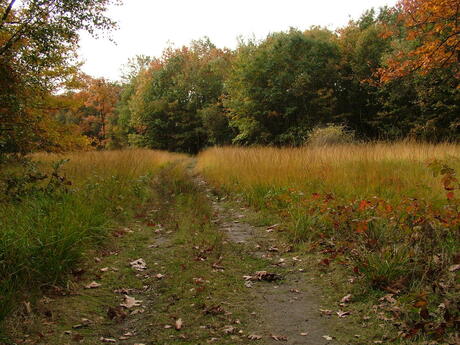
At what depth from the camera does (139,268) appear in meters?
4.31

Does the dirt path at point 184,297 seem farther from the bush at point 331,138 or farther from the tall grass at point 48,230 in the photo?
the bush at point 331,138

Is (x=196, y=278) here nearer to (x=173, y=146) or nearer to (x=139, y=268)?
(x=139, y=268)

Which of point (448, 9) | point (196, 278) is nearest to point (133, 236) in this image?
point (196, 278)

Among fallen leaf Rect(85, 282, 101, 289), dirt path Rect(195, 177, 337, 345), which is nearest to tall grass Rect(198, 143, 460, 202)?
dirt path Rect(195, 177, 337, 345)

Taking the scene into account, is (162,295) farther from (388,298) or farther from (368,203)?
(368,203)

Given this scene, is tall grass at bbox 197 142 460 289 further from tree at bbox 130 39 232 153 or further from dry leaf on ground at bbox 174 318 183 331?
tree at bbox 130 39 232 153

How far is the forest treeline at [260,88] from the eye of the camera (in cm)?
959

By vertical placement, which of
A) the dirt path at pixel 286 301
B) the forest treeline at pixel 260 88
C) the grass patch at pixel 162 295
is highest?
the forest treeline at pixel 260 88

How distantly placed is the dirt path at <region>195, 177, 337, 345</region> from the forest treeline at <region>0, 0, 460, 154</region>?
4.97 m

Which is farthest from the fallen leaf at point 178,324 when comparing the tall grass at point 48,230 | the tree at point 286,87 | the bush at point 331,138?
the tree at point 286,87

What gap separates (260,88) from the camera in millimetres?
25266

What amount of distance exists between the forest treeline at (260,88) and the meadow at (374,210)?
14.6 feet

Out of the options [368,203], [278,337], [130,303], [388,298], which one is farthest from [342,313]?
[130,303]

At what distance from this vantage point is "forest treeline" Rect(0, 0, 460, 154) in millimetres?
9586
